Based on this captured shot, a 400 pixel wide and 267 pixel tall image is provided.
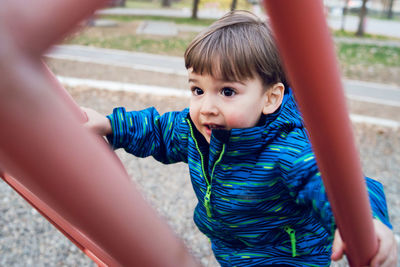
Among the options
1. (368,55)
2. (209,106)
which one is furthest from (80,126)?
(368,55)

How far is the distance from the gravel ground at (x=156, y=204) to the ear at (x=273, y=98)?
2.10 feet

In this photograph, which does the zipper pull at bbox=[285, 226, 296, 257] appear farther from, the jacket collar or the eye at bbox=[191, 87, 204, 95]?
the eye at bbox=[191, 87, 204, 95]

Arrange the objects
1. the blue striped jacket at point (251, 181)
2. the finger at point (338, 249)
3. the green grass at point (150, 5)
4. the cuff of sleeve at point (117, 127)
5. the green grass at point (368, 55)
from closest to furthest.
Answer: the finger at point (338, 249)
the blue striped jacket at point (251, 181)
the cuff of sleeve at point (117, 127)
the green grass at point (368, 55)
the green grass at point (150, 5)

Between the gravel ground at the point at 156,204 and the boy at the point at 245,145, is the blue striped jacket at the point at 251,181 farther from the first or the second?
the gravel ground at the point at 156,204

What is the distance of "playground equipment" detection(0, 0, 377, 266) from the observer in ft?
0.81

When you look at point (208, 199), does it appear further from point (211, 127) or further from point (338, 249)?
point (338, 249)

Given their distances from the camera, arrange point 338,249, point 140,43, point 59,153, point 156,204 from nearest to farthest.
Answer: point 59,153
point 338,249
point 156,204
point 140,43

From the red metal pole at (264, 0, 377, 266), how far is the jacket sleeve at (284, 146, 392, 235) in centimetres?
12

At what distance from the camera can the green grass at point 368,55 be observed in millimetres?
7359

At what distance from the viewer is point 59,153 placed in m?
0.27

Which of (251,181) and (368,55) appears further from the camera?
(368,55)

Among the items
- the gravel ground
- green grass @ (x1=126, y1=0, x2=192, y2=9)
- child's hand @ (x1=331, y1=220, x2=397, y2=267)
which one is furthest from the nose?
green grass @ (x1=126, y1=0, x2=192, y2=9)

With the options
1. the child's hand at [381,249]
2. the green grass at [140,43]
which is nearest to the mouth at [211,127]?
the child's hand at [381,249]

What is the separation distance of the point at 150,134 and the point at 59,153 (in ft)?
2.95
